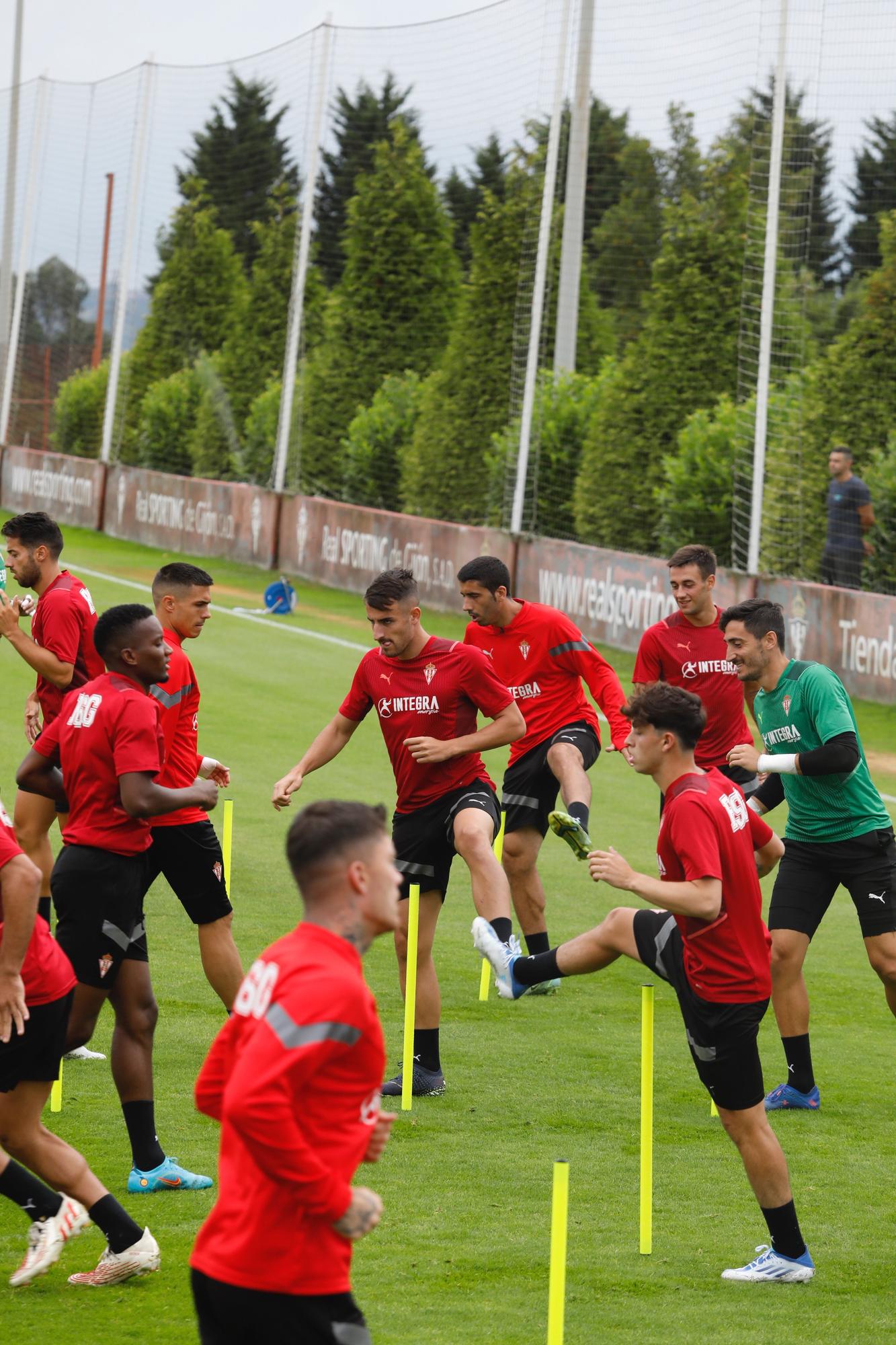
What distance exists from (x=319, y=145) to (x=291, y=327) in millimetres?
3219

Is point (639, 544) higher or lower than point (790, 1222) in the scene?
higher

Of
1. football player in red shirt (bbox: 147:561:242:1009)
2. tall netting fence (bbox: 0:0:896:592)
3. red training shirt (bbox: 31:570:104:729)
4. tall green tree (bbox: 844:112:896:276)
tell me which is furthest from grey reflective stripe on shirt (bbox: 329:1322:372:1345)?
tall green tree (bbox: 844:112:896:276)

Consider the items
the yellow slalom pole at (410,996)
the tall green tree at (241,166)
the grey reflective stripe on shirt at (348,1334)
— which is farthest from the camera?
the tall green tree at (241,166)

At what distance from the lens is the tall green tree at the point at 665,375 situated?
2491 centimetres

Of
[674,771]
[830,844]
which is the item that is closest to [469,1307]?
[674,771]

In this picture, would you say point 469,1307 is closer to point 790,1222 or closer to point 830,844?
point 790,1222

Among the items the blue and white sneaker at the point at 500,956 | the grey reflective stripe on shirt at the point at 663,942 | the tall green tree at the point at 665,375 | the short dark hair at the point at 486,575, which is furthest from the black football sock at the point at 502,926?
the tall green tree at the point at 665,375

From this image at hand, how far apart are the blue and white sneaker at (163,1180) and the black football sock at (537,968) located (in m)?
1.43

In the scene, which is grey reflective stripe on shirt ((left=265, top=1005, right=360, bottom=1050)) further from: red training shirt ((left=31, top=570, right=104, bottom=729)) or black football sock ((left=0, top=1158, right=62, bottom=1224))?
red training shirt ((left=31, top=570, right=104, bottom=729))

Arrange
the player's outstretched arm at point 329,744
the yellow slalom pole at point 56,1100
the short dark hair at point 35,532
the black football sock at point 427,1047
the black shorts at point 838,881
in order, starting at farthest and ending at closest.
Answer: the short dark hair at point 35,532
the player's outstretched arm at point 329,744
the black football sock at point 427,1047
the black shorts at point 838,881
the yellow slalom pole at point 56,1100

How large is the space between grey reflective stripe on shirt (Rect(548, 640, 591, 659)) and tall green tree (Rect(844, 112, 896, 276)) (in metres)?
34.3

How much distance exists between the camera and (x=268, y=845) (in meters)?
13.0

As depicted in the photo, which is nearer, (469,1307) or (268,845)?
(469,1307)

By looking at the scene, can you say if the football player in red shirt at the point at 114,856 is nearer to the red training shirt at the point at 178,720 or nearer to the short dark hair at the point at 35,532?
the red training shirt at the point at 178,720
